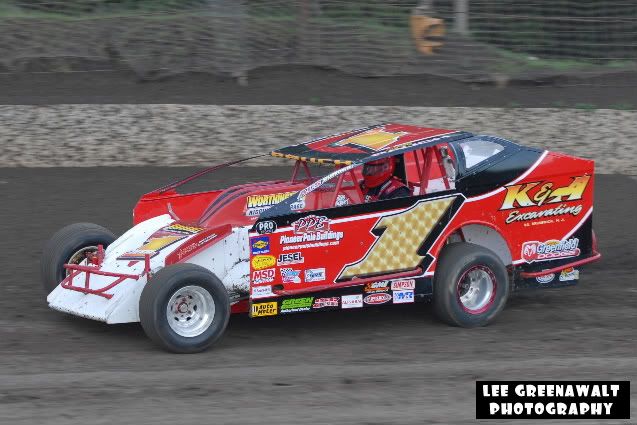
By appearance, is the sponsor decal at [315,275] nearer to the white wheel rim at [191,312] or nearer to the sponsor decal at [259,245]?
the sponsor decal at [259,245]

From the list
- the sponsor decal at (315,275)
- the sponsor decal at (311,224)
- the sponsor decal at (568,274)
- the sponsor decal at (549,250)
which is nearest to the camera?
the sponsor decal at (311,224)

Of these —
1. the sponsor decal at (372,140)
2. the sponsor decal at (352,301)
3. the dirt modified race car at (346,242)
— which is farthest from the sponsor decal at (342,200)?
the sponsor decal at (352,301)

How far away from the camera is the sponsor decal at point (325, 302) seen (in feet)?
26.3

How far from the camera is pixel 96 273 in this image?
25.9 ft

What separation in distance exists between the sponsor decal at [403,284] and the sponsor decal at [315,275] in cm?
60

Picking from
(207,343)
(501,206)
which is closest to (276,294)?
(207,343)

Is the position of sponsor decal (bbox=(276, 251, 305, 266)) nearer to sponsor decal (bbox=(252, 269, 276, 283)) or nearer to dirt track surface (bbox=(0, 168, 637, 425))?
sponsor decal (bbox=(252, 269, 276, 283))

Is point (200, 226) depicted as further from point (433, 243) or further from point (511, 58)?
point (511, 58)

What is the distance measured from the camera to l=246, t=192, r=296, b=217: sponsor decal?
28.0 ft

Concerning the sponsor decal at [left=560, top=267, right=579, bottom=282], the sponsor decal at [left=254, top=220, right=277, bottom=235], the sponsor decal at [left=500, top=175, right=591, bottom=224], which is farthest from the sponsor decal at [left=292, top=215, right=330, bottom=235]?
the sponsor decal at [left=560, top=267, right=579, bottom=282]

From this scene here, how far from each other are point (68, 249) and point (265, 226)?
1.88 metres

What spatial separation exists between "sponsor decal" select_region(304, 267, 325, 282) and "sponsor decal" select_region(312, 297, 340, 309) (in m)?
0.16

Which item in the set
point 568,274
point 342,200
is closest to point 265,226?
point 342,200

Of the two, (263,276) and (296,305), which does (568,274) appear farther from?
(263,276)
